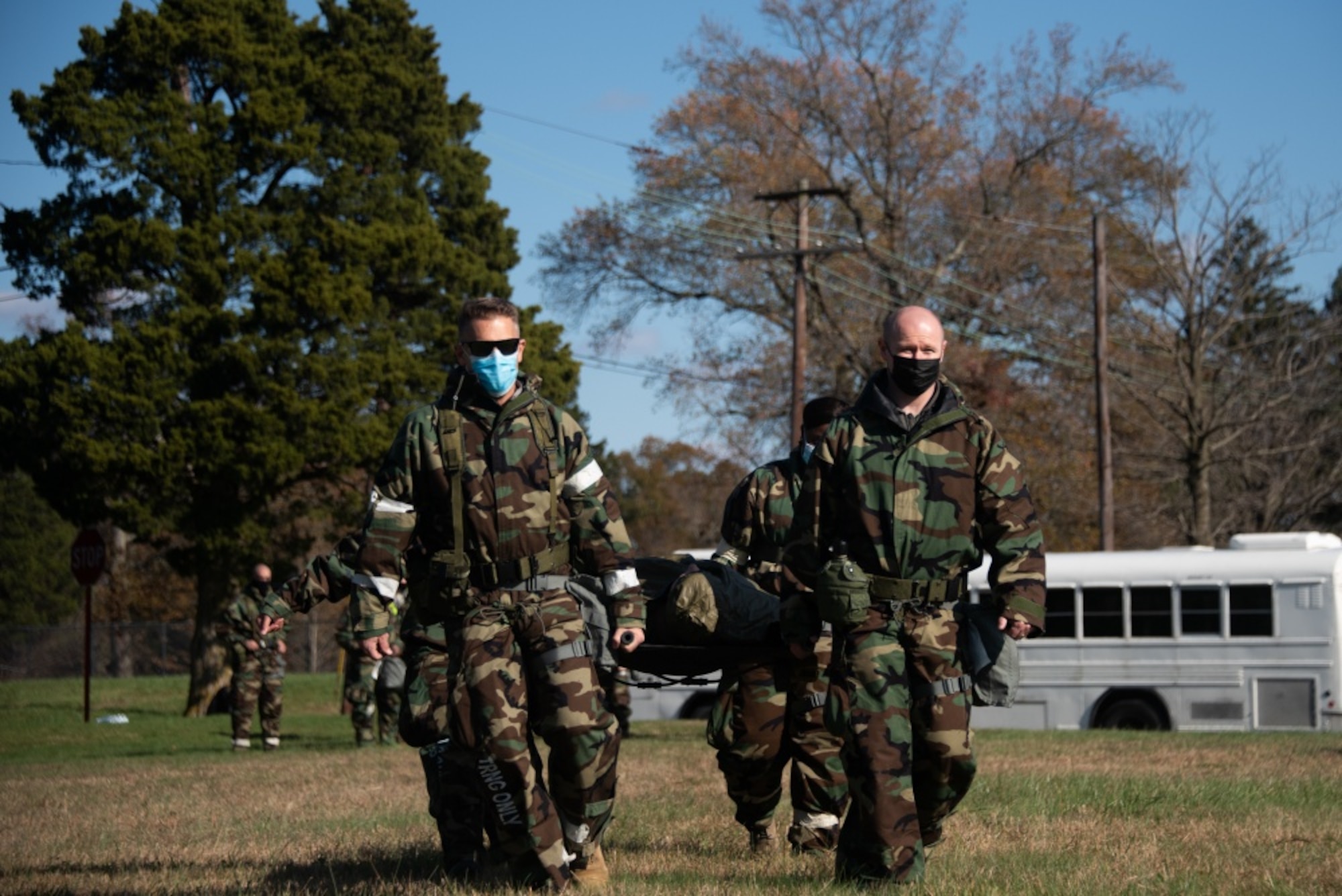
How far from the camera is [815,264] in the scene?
44.2 meters

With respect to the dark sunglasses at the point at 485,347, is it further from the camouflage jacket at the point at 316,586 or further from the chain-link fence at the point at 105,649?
the chain-link fence at the point at 105,649

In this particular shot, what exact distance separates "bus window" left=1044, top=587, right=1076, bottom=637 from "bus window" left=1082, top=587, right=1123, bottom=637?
0.48ft

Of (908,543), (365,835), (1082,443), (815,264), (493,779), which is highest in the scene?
(815,264)

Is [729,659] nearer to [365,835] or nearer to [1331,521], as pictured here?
[365,835]

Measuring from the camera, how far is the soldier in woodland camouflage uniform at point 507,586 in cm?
652

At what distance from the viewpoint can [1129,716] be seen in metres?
24.9

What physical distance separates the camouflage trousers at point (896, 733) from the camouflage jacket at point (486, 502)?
100 centimetres

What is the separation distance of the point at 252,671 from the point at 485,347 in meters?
15.2

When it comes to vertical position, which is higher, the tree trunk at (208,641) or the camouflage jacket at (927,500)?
the camouflage jacket at (927,500)

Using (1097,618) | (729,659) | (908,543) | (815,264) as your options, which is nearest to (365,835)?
(729,659)

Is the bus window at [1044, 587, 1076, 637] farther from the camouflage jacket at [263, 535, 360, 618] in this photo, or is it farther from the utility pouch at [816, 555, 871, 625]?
the utility pouch at [816, 555, 871, 625]

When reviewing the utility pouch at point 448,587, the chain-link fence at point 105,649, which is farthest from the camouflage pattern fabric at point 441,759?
the chain-link fence at point 105,649

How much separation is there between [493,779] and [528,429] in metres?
1.38

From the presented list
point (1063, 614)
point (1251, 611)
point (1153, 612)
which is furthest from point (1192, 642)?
point (1063, 614)
